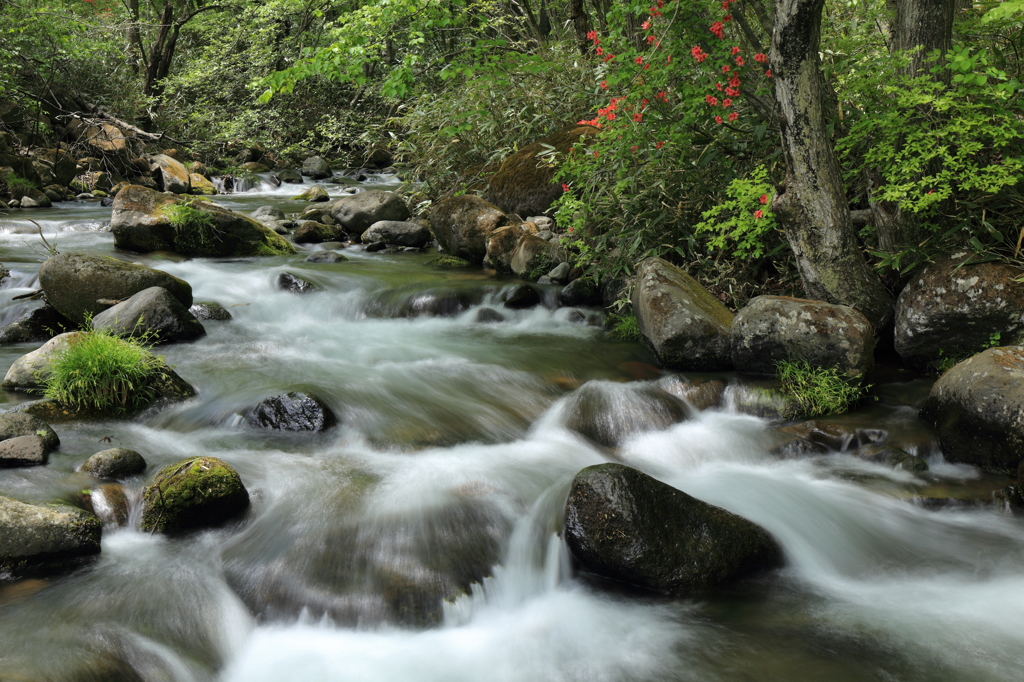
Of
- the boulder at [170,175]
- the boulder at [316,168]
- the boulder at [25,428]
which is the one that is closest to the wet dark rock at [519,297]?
the boulder at [25,428]

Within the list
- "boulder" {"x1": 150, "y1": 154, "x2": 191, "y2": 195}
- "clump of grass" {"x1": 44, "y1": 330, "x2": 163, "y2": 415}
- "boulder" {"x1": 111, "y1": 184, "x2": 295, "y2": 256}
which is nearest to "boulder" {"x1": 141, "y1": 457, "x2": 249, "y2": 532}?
"clump of grass" {"x1": 44, "y1": 330, "x2": 163, "y2": 415}

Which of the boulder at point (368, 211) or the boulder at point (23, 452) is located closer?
the boulder at point (23, 452)

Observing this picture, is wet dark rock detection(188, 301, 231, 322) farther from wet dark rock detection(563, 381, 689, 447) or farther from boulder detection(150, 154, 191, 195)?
boulder detection(150, 154, 191, 195)

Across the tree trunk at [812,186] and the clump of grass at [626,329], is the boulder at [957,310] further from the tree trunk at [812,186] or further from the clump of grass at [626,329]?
the clump of grass at [626,329]

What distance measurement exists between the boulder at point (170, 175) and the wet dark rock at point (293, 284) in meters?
6.06

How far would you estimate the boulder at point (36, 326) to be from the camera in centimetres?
665

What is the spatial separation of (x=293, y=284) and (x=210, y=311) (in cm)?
122

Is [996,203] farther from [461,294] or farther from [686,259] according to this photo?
[461,294]

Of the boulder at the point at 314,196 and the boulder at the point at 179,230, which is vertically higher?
the boulder at the point at 314,196

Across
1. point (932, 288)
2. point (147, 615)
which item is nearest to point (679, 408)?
point (932, 288)

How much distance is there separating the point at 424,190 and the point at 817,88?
312 inches

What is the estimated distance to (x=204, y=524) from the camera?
12.8ft

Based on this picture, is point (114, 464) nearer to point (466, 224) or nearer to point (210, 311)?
point (210, 311)

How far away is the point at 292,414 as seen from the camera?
5.10 m
